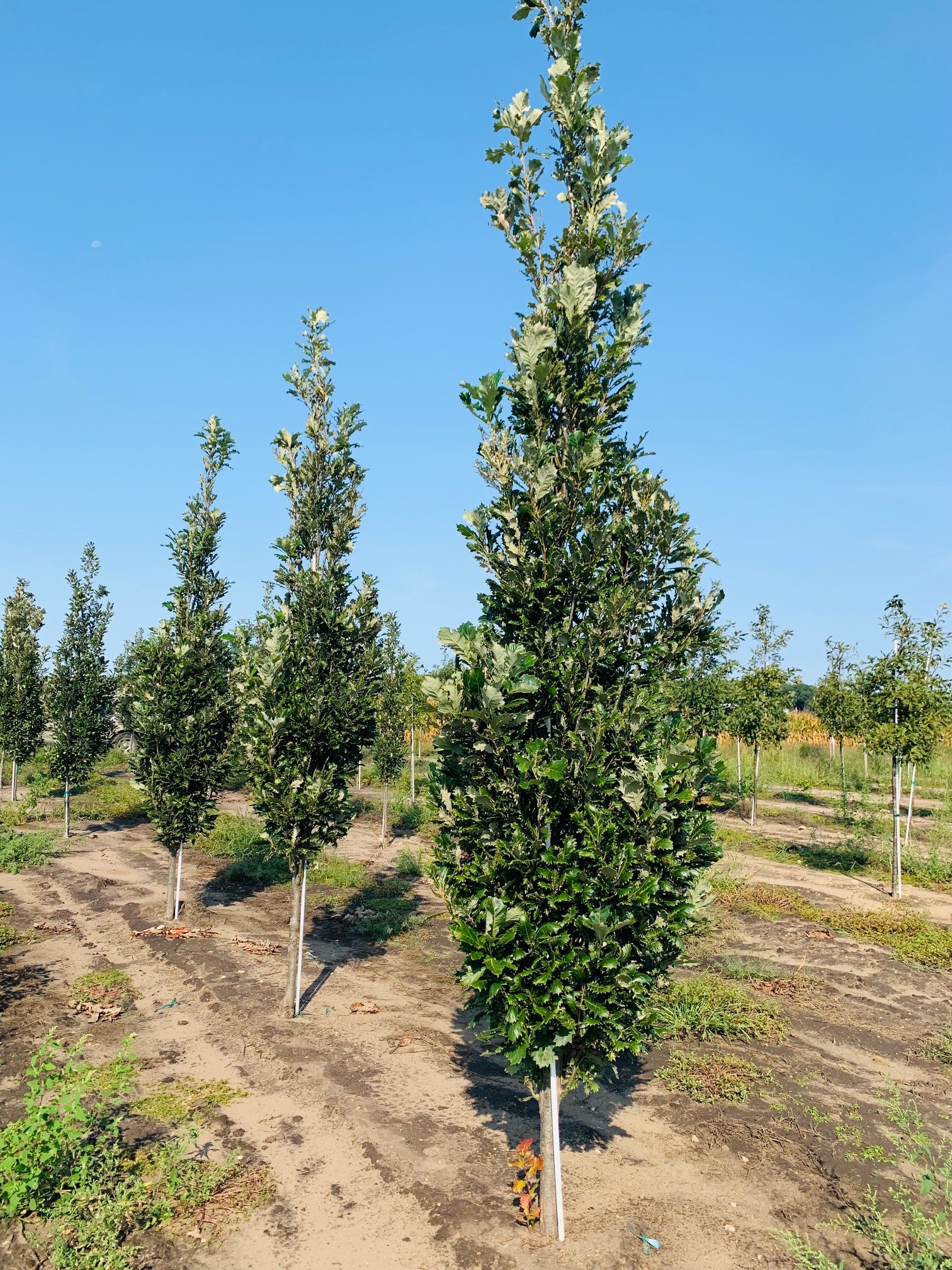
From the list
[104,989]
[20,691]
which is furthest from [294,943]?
[20,691]

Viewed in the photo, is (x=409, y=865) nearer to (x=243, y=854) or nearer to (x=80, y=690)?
(x=243, y=854)

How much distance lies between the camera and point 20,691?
2509cm

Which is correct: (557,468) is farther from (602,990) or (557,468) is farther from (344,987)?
(344,987)

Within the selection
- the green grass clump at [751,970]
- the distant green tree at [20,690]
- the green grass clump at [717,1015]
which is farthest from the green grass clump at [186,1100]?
the distant green tree at [20,690]

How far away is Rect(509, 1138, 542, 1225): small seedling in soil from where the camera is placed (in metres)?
6.02

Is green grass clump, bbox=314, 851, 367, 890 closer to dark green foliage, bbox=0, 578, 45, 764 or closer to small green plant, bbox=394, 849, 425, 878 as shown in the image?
small green plant, bbox=394, 849, 425, 878

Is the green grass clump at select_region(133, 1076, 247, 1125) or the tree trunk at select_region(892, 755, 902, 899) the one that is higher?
the tree trunk at select_region(892, 755, 902, 899)

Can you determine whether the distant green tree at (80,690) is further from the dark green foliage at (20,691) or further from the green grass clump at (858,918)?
the green grass clump at (858,918)

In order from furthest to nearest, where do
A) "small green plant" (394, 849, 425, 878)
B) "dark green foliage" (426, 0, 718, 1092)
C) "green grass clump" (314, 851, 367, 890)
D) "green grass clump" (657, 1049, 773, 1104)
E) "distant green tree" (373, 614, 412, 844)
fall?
"distant green tree" (373, 614, 412, 844)
"small green plant" (394, 849, 425, 878)
"green grass clump" (314, 851, 367, 890)
"green grass clump" (657, 1049, 773, 1104)
"dark green foliage" (426, 0, 718, 1092)

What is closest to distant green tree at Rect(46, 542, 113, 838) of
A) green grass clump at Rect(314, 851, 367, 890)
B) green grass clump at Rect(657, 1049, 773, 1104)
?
green grass clump at Rect(314, 851, 367, 890)

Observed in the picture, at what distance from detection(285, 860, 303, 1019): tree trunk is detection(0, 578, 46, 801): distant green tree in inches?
689

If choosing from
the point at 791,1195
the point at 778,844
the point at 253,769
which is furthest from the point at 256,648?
the point at 778,844

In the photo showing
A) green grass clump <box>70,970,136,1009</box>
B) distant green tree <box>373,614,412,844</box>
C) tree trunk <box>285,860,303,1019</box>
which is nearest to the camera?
tree trunk <box>285,860,303,1019</box>

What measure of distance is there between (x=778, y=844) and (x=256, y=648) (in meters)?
19.5
